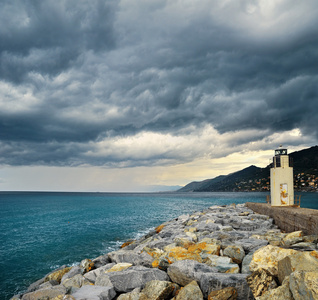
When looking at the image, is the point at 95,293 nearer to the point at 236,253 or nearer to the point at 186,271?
the point at 186,271

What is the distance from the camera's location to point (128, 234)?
1920 cm

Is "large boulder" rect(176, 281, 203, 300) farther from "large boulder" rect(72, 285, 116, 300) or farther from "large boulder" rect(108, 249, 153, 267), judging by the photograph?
"large boulder" rect(108, 249, 153, 267)

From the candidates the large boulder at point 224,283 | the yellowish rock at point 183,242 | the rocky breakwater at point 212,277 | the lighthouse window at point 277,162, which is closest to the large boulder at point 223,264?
the rocky breakwater at point 212,277

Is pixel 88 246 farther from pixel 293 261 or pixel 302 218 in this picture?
pixel 293 261

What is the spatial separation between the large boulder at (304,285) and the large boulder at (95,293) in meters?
3.33

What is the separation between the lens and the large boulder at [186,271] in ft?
14.1

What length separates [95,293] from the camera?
177 inches

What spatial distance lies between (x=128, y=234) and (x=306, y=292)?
59.5ft

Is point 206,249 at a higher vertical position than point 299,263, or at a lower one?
lower

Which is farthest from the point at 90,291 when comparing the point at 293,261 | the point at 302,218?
the point at 302,218

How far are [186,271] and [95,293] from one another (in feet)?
5.96

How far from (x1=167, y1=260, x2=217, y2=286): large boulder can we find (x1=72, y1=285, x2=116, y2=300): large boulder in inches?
47.9

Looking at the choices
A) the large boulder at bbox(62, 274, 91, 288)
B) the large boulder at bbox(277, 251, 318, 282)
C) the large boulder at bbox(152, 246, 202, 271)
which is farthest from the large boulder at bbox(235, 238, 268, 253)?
the large boulder at bbox(62, 274, 91, 288)

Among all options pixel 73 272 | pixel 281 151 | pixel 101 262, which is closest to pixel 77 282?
pixel 73 272
